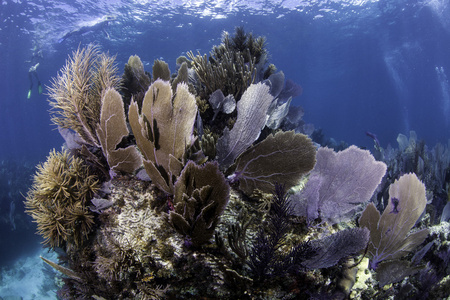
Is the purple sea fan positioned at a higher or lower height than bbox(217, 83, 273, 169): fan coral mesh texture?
lower

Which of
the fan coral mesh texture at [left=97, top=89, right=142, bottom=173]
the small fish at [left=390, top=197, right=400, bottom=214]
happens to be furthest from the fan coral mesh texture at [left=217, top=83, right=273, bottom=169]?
the small fish at [left=390, top=197, right=400, bottom=214]

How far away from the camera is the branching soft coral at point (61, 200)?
192 cm

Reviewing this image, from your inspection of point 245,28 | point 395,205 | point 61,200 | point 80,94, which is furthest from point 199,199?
point 245,28

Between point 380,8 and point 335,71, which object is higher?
point 380,8

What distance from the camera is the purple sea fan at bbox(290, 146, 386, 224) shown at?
2.02 metres

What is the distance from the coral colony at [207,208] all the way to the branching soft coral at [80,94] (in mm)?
11

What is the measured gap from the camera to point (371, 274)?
209 centimetres

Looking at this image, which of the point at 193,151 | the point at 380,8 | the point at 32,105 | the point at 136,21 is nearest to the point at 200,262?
the point at 193,151

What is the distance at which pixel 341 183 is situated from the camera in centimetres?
208

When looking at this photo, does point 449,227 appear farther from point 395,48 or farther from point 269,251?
point 395,48

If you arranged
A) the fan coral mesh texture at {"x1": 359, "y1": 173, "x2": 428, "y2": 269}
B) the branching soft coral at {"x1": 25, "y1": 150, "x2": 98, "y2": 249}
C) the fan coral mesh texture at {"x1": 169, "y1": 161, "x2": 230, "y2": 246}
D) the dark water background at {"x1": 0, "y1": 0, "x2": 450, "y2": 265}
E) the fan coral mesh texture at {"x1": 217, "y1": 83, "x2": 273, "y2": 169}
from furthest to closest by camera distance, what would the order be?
the dark water background at {"x1": 0, "y1": 0, "x2": 450, "y2": 265} < the fan coral mesh texture at {"x1": 359, "y1": 173, "x2": 428, "y2": 269} < the fan coral mesh texture at {"x1": 217, "y1": 83, "x2": 273, "y2": 169} < the branching soft coral at {"x1": 25, "y1": 150, "x2": 98, "y2": 249} < the fan coral mesh texture at {"x1": 169, "y1": 161, "x2": 230, "y2": 246}

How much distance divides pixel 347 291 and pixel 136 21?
1118 inches

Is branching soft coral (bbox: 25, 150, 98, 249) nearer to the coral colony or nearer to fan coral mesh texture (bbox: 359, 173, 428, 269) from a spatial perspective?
the coral colony

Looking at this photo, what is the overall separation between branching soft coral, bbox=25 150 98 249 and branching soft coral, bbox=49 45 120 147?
0.32 metres
